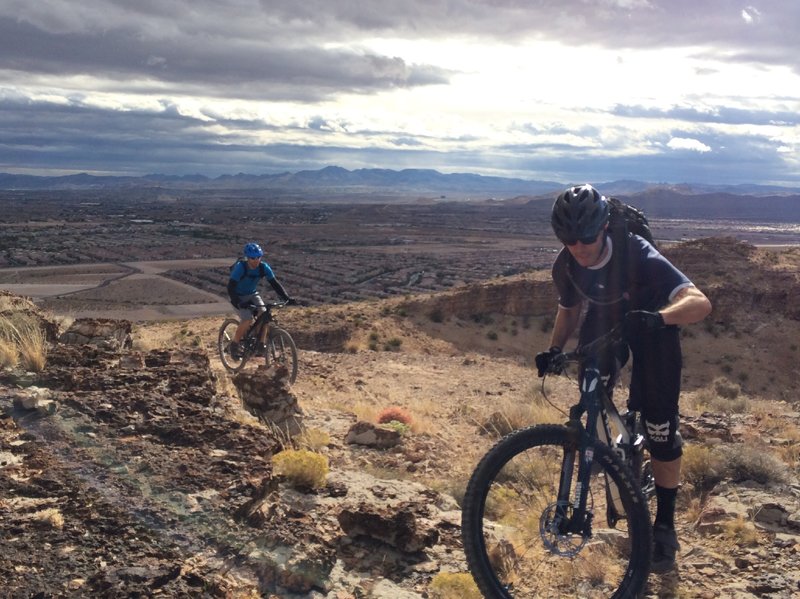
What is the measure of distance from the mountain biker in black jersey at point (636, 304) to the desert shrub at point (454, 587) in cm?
113

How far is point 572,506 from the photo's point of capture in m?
3.59

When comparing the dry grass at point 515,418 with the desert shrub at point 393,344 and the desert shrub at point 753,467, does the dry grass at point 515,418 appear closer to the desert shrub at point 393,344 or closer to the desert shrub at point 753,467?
the desert shrub at point 753,467

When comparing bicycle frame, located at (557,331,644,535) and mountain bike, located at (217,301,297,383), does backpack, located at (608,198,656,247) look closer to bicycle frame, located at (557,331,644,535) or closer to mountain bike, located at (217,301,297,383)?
bicycle frame, located at (557,331,644,535)

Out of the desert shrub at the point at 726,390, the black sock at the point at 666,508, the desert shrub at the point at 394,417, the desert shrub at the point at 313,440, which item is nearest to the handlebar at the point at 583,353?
the black sock at the point at 666,508

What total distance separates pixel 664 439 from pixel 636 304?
0.76m

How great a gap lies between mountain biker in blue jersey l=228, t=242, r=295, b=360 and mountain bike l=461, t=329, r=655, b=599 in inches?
254

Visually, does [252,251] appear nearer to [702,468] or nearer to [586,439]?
[702,468]

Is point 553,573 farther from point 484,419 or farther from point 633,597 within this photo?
point 484,419

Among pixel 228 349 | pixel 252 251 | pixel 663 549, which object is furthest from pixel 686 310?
pixel 228 349

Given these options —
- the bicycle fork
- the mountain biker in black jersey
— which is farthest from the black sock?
the bicycle fork

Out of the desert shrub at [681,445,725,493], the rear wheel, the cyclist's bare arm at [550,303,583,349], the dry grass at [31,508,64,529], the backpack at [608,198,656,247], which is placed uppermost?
the backpack at [608,198,656,247]

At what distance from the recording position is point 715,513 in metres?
4.96

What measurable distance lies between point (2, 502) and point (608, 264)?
338 centimetres

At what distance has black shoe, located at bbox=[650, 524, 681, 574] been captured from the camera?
402 cm
